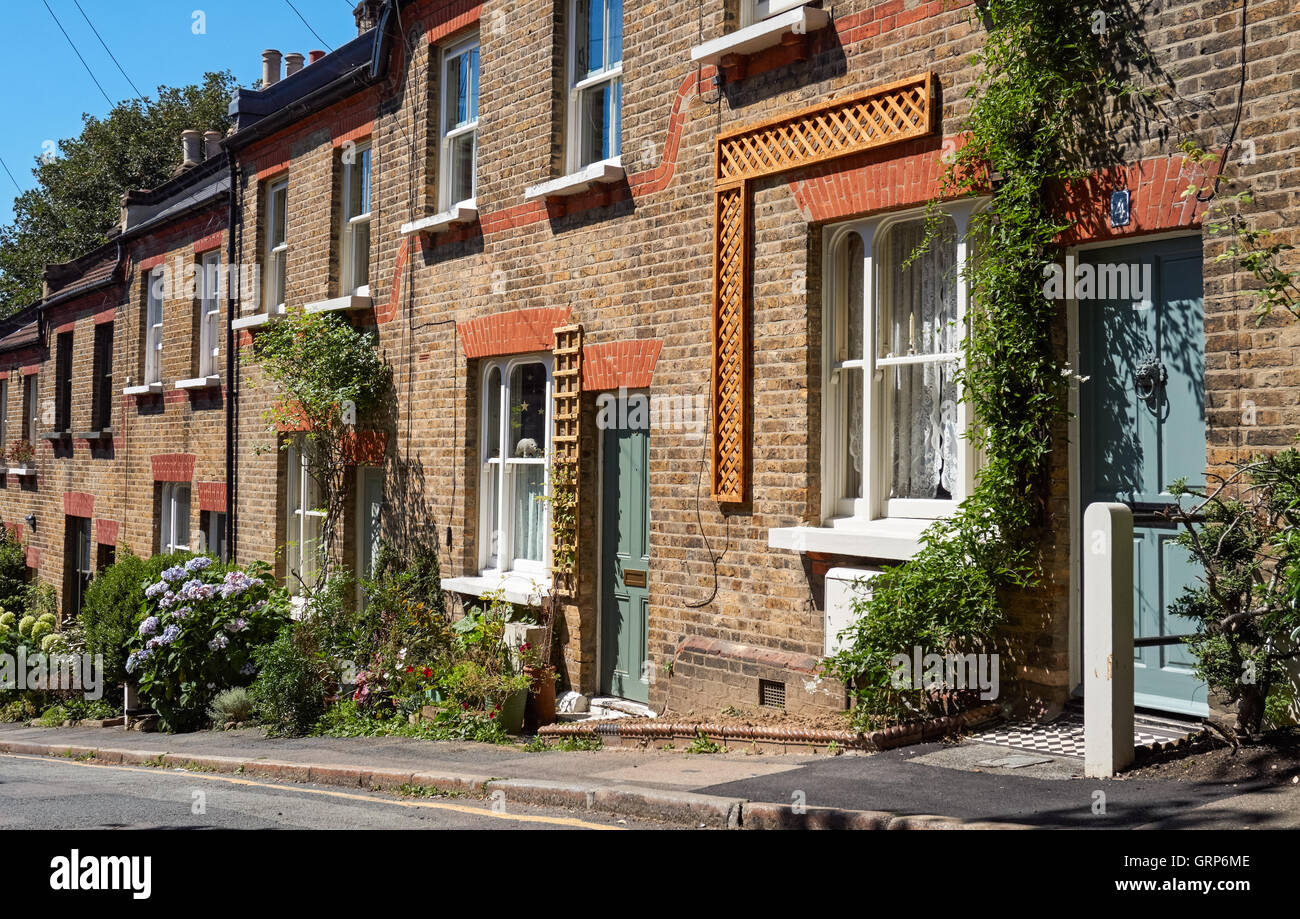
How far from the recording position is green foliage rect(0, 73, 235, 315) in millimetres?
35125

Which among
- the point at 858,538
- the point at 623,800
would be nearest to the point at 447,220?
the point at 858,538

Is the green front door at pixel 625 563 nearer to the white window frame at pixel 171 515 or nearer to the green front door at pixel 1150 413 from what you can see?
the green front door at pixel 1150 413

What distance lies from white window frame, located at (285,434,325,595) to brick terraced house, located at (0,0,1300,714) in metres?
0.06

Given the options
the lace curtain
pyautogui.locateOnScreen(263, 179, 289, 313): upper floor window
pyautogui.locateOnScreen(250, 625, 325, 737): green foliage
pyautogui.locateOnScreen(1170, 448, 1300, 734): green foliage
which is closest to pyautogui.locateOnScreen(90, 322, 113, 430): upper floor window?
pyautogui.locateOnScreen(263, 179, 289, 313): upper floor window

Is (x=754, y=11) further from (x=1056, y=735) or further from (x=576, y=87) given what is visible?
(x=1056, y=735)

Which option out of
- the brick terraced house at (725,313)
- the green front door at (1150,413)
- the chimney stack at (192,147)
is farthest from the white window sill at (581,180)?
Result: the chimney stack at (192,147)

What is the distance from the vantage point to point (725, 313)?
356 inches

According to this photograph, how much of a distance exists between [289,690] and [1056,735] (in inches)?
295

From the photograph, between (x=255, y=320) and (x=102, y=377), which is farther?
(x=102, y=377)

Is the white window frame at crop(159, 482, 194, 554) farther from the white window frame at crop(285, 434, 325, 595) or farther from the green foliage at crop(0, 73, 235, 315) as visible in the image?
the green foliage at crop(0, 73, 235, 315)

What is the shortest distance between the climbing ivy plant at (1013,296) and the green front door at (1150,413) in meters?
0.27

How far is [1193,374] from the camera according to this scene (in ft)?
Result: 21.5

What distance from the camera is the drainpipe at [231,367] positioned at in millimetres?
16703
